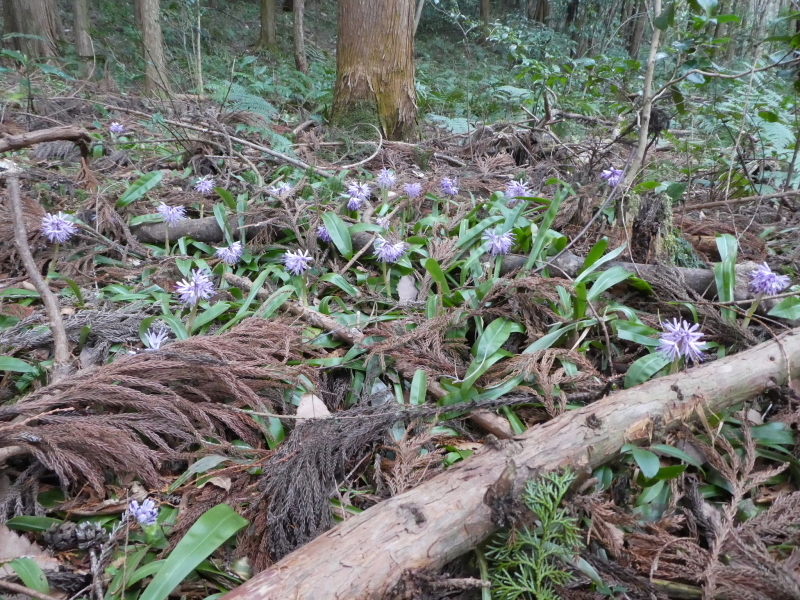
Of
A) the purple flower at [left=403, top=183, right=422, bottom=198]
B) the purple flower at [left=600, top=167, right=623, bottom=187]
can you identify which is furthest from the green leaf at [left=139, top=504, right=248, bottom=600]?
the purple flower at [left=600, top=167, right=623, bottom=187]

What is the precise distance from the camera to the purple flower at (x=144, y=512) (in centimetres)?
124

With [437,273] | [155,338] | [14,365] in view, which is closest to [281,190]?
[437,273]

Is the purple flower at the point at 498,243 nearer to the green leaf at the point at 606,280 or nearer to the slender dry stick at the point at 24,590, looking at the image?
the green leaf at the point at 606,280

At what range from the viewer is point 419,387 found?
1751mm

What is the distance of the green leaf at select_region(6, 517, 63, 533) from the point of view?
1280 mm

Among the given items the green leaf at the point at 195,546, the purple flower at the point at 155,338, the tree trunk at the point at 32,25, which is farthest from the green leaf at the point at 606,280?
the tree trunk at the point at 32,25

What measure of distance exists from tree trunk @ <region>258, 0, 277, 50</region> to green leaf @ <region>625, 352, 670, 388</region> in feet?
41.0

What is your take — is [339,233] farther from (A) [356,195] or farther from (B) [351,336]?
(B) [351,336]

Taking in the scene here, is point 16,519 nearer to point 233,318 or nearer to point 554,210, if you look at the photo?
point 233,318

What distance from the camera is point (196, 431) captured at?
4.92ft

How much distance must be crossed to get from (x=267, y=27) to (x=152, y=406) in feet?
42.3

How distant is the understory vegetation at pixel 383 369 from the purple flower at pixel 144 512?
0.01 metres

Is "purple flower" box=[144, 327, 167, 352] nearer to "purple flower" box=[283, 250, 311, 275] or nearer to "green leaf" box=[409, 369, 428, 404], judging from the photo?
"purple flower" box=[283, 250, 311, 275]

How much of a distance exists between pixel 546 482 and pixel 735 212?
291cm
